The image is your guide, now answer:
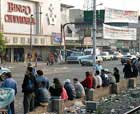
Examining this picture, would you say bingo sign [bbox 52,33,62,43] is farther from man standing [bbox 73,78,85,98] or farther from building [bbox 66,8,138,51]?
man standing [bbox 73,78,85,98]

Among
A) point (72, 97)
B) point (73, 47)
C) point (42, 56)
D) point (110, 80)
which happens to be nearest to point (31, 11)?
point (42, 56)

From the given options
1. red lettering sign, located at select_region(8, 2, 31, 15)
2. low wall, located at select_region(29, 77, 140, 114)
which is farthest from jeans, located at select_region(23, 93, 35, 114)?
red lettering sign, located at select_region(8, 2, 31, 15)

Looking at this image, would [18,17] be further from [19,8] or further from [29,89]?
[29,89]

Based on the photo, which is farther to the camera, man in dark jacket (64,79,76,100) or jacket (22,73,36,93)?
man in dark jacket (64,79,76,100)

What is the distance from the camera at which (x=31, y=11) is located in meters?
86.2

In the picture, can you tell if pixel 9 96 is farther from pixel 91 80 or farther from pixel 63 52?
pixel 63 52

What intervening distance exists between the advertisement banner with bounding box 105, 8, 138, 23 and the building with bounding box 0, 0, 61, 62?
3059 centimetres

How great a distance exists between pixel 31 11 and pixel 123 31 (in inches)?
1784

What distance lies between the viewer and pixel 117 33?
401 ft

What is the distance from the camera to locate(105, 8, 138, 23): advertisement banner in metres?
125

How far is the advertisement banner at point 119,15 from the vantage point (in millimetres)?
124938

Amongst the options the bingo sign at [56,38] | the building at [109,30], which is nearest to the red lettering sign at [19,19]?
the bingo sign at [56,38]

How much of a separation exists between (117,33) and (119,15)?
16.3 metres

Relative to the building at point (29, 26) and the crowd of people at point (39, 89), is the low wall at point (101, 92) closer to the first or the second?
the crowd of people at point (39, 89)
